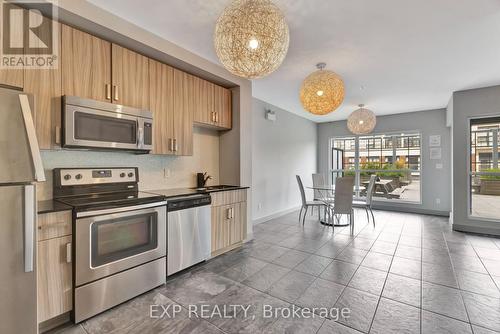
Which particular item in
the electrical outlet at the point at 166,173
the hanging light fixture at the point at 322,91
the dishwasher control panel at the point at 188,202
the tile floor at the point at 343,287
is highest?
the hanging light fixture at the point at 322,91

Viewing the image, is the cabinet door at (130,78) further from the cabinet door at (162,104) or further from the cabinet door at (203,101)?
the cabinet door at (203,101)

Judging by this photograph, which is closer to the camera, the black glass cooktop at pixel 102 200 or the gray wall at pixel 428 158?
the black glass cooktop at pixel 102 200

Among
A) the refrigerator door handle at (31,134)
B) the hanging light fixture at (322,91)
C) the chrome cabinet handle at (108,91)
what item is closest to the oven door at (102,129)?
the chrome cabinet handle at (108,91)

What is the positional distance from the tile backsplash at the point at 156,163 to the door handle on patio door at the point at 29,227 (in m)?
0.77

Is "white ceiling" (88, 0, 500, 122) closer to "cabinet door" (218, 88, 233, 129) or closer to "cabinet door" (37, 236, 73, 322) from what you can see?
"cabinet door" (218, 88, 233, 129)

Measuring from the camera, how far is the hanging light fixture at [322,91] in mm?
2703

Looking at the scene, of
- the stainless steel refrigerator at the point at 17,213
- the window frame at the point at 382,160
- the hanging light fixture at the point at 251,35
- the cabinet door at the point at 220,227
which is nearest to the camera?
the stainless steel refrigerator at the point at 17,213

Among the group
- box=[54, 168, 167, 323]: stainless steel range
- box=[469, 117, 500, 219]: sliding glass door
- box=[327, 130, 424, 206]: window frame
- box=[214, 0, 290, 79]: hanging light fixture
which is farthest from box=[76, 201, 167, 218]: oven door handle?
Answer: box=[469, 117, 500, 219]: sliding glass door

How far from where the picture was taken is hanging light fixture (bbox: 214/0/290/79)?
159cm

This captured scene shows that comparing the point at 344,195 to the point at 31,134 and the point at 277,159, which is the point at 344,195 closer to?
the point at 277,159

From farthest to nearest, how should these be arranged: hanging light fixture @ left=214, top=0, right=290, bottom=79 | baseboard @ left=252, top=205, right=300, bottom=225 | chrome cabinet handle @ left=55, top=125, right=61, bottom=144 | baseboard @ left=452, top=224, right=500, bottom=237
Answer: baseboard @ left=252, top=205, right=300, bottom=225
baseboard @ left=452, top=224, right=500, bottom=237
chrome cabinet handle @ left=55, top=125, right=61, bottom=144
hanging light fixture @ left=214, top=0, right=290, bottom=79

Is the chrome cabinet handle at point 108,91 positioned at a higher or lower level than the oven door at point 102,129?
higher

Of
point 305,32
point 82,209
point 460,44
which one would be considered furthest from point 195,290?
point 460,44

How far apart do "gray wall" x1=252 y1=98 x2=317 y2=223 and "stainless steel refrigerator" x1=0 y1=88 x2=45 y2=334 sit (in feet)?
12.0
